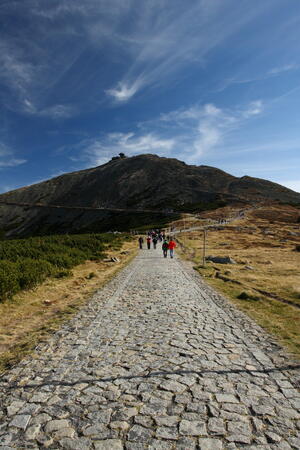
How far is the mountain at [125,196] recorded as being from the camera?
125000mm

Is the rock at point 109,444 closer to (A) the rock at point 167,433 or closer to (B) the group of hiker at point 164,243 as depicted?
(A) the rock at point 167,433

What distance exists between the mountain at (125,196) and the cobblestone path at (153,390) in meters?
92.2

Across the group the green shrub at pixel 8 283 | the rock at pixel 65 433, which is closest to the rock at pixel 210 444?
the rock at pixel 65 433

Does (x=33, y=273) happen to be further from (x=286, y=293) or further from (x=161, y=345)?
(x=286, y=293)

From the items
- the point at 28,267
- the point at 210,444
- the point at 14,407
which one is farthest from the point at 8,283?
the point at 210,444

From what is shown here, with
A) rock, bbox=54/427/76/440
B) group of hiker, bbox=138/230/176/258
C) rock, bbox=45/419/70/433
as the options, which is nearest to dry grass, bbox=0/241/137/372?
rock, bbox=45/419/70/433

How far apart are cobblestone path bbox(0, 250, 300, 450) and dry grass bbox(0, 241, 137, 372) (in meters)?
0.65

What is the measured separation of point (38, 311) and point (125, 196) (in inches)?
5616

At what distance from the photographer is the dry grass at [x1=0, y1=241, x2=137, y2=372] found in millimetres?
Answer: 7133

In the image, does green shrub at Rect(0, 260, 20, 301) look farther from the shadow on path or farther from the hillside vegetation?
the shadow on path

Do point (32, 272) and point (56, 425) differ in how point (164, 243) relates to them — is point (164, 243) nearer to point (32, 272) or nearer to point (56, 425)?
point (32, 272)

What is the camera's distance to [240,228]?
65812mm

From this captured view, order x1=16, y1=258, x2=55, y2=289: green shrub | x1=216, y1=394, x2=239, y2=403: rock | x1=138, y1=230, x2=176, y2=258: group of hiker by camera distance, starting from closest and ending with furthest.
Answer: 1. x1=216, y1=394, x2=239, y2=403: rock
2. x1=16, y1=258, x2=55, y2=289: green shrub
3. x1=138, y1=230, x2=176, y2=258: group of hiker

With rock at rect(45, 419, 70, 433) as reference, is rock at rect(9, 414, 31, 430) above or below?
below
